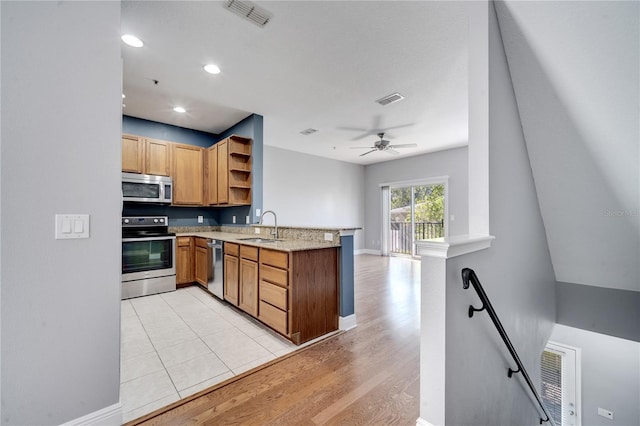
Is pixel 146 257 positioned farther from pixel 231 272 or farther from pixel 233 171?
pixel 233 171

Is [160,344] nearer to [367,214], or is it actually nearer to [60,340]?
[60,340]

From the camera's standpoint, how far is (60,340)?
132cm

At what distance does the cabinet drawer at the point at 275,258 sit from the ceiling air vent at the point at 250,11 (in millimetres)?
1982

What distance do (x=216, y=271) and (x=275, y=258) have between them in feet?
5.09

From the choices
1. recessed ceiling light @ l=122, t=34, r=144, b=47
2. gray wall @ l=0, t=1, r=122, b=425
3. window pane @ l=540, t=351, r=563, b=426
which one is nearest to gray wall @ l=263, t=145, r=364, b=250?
recessed ceiling light @ l=122, t=34, r=144, b=47

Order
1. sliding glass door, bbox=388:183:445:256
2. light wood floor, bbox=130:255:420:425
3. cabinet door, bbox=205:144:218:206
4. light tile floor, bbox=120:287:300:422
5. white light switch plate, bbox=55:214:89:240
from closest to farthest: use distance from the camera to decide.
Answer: white light switch plate, bbox=55:214:89:240 → light wood floor, bbox=130:255:420:425 → light tile floor, bbox=120:287:300:422 → cabinet door, bbox=205:144:218:206 → sliding glass door, bbox=388:183:445:256

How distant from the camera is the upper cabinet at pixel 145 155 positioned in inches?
157

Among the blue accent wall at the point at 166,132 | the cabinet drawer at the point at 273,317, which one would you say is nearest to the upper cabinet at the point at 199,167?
the blue accent wall at the point at 166,132

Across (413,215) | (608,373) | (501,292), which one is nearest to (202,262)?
(501,292)

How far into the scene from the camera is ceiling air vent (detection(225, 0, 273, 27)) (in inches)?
79.3

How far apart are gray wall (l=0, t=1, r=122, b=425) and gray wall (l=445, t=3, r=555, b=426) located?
183cm

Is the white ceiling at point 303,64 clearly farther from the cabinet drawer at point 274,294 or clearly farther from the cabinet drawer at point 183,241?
the cabinet drawer at point 274,294

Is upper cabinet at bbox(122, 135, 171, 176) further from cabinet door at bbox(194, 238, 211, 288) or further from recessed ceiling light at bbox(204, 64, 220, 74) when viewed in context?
recessed ceiling light at bbox(204, 64, 220, 74)

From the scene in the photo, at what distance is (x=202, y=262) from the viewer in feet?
13.6
